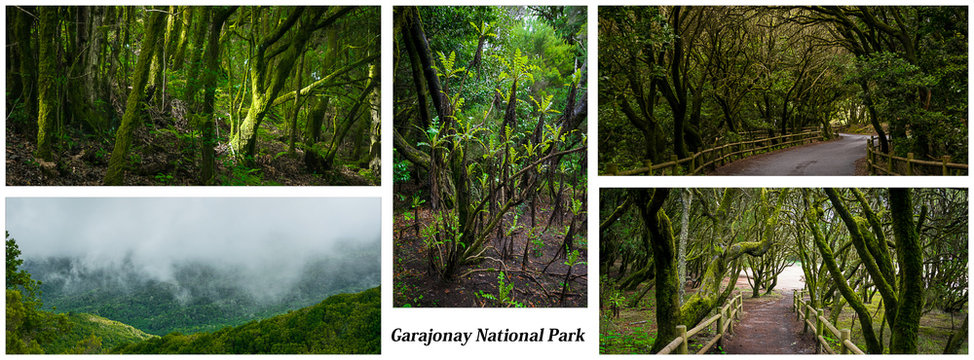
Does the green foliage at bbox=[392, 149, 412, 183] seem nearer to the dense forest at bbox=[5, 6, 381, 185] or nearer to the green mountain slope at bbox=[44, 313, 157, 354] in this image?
the dense forest at bbox=[5, 6, 381, 185]

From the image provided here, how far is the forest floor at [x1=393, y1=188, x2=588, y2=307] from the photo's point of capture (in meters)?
3.45

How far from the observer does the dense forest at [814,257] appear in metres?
3.98

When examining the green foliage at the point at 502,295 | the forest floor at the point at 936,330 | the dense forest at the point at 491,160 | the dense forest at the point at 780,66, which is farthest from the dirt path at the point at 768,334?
the green foliage at the point at 502,295

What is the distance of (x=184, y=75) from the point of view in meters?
4.11

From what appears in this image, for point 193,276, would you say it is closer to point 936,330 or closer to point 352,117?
point 352,117

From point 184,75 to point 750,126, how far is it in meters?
9.53

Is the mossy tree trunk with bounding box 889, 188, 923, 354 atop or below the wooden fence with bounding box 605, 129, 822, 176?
below

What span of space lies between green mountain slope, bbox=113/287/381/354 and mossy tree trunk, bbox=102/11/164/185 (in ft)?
4.51

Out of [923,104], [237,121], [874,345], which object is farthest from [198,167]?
[874,345]

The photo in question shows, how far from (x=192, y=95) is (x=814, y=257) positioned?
9409 millimetres

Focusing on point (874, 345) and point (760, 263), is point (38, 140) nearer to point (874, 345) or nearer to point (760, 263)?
point (874, 345)

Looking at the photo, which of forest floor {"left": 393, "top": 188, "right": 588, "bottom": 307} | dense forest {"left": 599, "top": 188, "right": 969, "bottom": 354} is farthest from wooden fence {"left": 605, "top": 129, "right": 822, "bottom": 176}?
forest floor {"left": 393, "top": 188, "right": 588, "bottom": 307}

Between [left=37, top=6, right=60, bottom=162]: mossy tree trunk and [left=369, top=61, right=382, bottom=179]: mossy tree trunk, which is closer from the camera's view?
[left=37, top=6, right=60, bottom=162]: mossy tree trunk

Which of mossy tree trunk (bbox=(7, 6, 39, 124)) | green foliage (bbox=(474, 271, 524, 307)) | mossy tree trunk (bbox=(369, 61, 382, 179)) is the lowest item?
green foliage (bbox=(474, 271, 524, 307))
